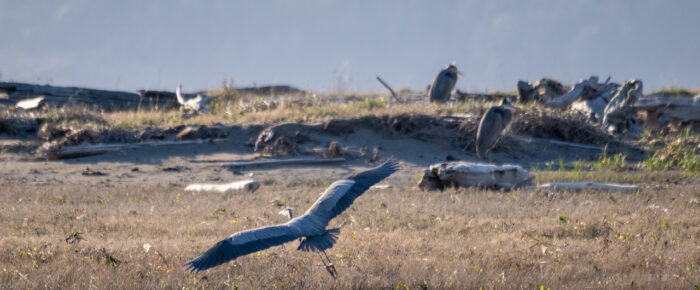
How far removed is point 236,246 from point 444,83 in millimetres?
13209

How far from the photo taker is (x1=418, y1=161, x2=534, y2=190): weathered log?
30.3 ft

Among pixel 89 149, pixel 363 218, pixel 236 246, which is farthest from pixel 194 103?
pixel 236 246

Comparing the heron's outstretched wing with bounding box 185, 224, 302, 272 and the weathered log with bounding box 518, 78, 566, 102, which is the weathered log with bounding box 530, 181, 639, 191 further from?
the weathered log with bounding box 518, 78, 566, 102

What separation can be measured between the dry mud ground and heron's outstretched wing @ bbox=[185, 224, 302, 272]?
3.11 feet

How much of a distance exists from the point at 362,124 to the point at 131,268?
10297 millimetres

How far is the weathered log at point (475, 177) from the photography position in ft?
30.3

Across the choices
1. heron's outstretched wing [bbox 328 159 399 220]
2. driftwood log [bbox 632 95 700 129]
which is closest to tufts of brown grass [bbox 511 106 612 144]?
driftwood log [bbox 632 95 700 129]

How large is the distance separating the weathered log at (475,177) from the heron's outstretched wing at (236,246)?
223 inches

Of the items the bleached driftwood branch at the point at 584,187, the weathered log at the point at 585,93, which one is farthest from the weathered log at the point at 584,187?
the weathered log at the point at 585,93

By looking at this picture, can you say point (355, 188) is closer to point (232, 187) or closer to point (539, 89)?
point (232, 187)

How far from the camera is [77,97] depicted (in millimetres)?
19016

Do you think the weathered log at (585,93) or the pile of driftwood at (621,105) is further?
the weathered log at (585,93)

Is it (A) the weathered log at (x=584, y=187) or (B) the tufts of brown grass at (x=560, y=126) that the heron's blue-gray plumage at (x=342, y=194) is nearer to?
(A) the weathered log at (x=584, y=187)

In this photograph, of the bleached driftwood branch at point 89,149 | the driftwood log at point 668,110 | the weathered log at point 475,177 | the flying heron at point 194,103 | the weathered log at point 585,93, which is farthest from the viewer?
the flying heron at point 194,103
